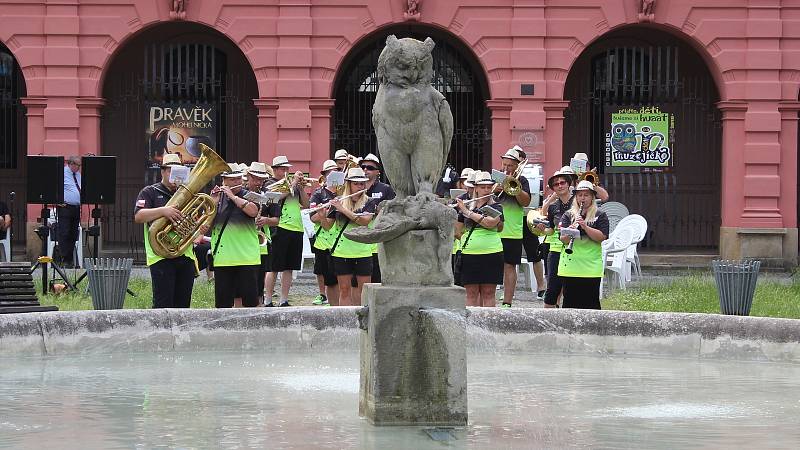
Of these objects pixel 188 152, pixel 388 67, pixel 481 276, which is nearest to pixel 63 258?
pixel 188 152

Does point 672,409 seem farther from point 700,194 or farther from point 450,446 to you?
point 700,194

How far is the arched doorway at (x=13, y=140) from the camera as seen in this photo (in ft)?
94.5

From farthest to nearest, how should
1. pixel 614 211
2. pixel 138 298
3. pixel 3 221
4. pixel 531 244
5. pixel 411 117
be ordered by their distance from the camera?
1. pixel 614 211
2. pixel 3 221
3. pixel 531 244
4. pixel 138 298
5. pixel 411 117

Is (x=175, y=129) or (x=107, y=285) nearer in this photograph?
(x=107, y=285)

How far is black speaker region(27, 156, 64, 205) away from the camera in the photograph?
64.8ft

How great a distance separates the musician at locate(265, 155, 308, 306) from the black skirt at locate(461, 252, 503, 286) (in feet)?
9.24

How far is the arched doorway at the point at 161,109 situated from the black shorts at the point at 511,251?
10483 millimetres

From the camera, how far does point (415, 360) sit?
31.1ft

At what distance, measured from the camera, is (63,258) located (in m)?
23.0

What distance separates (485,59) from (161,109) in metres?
6.02

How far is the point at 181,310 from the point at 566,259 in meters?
3.58

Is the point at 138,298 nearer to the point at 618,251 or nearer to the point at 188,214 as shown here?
the point at 188,214

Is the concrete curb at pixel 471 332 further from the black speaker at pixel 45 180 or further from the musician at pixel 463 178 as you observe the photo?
the black speaker at pixel 45 180

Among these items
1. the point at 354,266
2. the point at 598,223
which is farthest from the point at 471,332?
the point at 354,266
